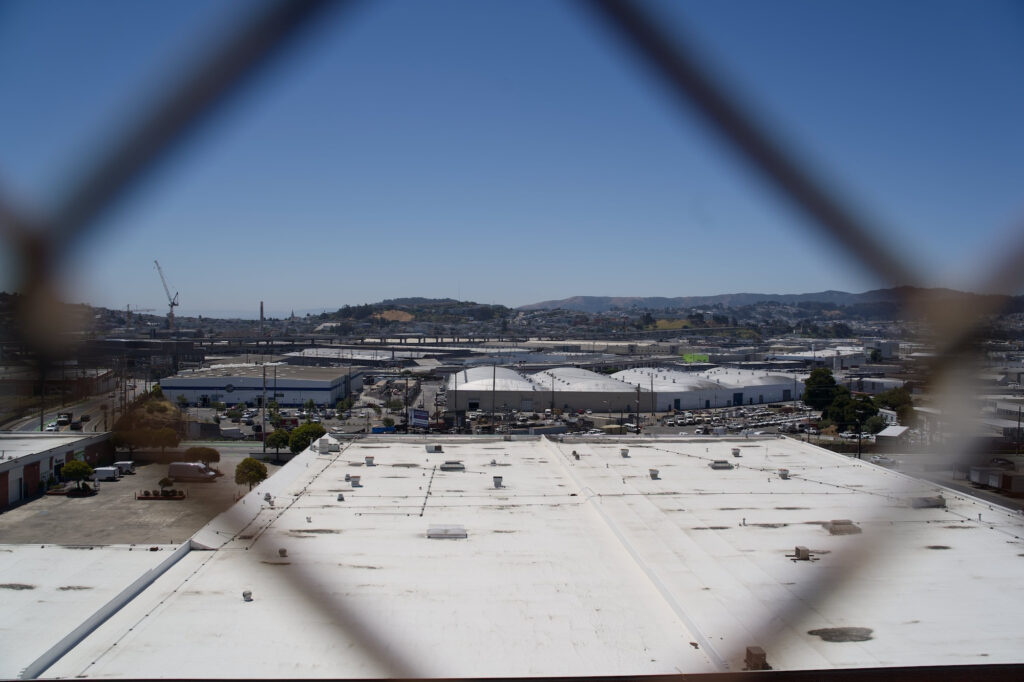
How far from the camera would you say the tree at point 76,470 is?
12.1 metres

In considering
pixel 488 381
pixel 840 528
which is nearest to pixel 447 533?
pixel 840 528

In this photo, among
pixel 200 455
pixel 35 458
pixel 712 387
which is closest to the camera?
pixel 35 458

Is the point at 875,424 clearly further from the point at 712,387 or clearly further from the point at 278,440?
the point at 278,440

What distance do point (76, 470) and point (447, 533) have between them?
914 cm

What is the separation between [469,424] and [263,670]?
17517 millimetres

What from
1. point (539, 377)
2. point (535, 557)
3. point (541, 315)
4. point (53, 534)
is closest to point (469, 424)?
point (539, 377)

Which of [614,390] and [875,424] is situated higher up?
[614,390]

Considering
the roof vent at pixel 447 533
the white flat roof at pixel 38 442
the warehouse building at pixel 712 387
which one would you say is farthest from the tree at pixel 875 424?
the white flat roof at pixel 38 442

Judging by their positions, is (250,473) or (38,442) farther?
(38,442)

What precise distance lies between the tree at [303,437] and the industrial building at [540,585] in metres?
6.48

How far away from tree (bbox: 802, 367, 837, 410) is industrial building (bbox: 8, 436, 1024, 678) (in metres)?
16.2

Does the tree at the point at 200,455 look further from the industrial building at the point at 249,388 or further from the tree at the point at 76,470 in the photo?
the industrial building at the point at 249,388

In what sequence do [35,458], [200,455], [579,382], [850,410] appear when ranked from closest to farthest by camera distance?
[35,458] < [200,455] < [850,410] < [579,382]

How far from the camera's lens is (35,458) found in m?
12.0
